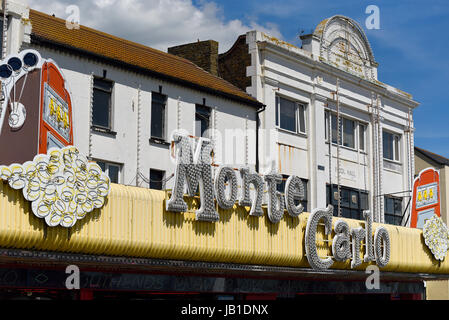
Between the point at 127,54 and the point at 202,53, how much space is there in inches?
273

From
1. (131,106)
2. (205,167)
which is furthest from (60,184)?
(131,106)

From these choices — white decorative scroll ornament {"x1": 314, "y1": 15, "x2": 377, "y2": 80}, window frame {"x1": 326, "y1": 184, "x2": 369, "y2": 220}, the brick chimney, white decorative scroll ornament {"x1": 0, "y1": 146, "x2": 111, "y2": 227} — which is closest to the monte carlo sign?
white decorative scroll ornament {"x1": 0, "y1": 146, "x2": 111, "y2": 227}

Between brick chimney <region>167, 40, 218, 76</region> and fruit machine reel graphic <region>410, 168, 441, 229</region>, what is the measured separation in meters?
10.1

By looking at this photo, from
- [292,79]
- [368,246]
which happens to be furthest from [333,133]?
[368,246]

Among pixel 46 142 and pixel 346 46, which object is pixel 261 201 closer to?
pixel 46 142

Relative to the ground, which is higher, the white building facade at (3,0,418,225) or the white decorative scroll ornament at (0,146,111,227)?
the white building facade at (3,0,418,225)

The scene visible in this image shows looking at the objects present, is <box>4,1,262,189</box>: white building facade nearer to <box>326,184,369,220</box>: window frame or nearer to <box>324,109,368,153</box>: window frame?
<box>324,109,368,153</box>: window frame

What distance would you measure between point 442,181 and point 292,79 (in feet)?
46.0

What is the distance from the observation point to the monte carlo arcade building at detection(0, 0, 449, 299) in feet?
63.4

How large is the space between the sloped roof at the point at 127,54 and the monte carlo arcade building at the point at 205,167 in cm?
10

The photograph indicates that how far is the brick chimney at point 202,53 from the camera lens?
33.5m

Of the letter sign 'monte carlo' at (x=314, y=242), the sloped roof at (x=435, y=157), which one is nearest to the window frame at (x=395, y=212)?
the sloped roof at (x=435, y=157)
